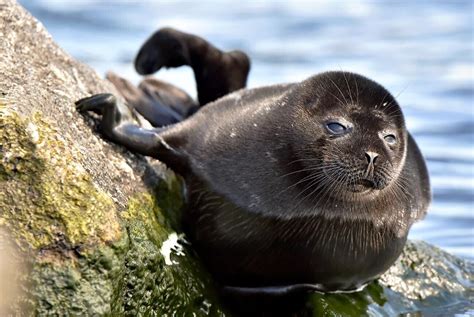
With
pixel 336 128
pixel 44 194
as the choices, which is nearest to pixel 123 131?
pixel 336 128

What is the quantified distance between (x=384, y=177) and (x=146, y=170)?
135cm

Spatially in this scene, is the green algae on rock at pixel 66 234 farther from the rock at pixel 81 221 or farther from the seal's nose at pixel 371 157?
the seal's nose at pixel 371 157

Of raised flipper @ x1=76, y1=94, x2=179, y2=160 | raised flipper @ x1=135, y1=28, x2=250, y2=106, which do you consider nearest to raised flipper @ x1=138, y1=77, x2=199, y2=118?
raised flipper @ x1=135, y1=28, x2=250, y2=106

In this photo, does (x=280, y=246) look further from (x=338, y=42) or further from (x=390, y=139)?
(x=338, y=42)

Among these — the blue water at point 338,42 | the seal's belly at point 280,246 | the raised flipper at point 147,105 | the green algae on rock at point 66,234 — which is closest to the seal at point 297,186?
the seal's belly at point 280,246

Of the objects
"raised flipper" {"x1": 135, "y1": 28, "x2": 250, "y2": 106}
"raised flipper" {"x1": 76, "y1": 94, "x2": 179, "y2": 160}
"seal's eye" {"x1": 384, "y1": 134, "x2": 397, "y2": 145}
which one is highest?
"seal's eye" {"x1": 384, "y1": 134, "x2": 397, "y2": 145}

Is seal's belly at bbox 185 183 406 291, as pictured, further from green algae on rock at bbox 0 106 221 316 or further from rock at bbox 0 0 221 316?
green algae on rock at bbox 0 106 221 316

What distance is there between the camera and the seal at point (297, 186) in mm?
6250

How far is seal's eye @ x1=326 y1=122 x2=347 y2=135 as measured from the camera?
6.22 m

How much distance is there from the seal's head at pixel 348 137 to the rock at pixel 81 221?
777 mm

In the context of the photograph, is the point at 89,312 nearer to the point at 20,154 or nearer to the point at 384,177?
the point at 20,154

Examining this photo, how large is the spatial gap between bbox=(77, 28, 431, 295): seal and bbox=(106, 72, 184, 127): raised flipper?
1.79 meters

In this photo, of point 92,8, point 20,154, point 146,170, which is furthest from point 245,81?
point 92,8

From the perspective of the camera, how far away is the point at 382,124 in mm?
6281
